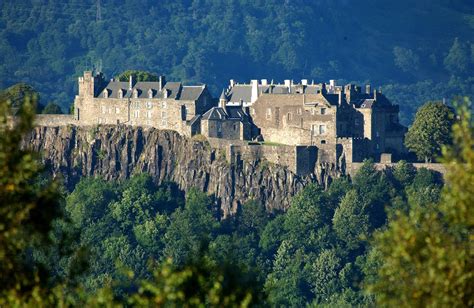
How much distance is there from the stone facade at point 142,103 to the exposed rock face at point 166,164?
458 mm

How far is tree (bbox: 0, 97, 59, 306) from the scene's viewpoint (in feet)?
93.2

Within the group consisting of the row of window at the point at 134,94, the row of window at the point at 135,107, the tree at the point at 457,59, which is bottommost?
the row of window at the point at 135,107

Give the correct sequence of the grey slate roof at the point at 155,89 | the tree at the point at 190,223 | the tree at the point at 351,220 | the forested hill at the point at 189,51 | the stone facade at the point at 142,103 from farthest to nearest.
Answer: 1. the forested hill at the point at 189,51
2. the grey slate roof at the point at 155,89
3. the stone facade at the point at 142,103
4. the tree at the point at 190,223
5. the tree at the point at 351,220

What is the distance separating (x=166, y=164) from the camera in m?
85.1

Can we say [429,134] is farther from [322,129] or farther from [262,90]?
[262,90]

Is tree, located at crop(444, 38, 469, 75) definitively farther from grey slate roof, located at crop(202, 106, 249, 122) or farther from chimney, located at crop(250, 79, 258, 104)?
grey slate roof, located at crop(202, 106, 249, 122)

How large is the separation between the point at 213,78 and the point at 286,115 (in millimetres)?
95946

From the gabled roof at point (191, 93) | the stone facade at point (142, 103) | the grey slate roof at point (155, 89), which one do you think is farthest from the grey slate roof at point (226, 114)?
the grey slate roof at point (155, 89)

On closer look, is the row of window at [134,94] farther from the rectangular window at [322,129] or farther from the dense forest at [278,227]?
the rectangular window at [322,129]

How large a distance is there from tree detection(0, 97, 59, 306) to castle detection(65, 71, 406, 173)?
164ft

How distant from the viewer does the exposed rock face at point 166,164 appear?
8131cm

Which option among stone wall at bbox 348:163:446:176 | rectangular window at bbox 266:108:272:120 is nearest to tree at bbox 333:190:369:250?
stone wall at bbox 348:163:446:176

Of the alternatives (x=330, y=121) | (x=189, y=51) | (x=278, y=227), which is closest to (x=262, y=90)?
(x=330, y=121)

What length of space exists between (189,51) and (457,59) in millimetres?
28861
